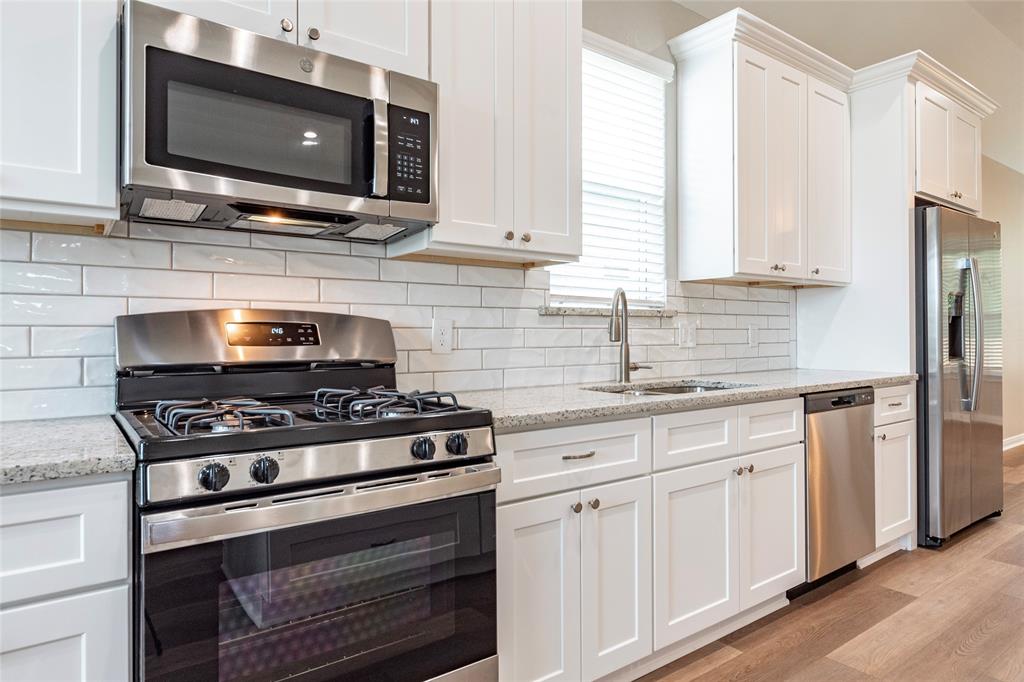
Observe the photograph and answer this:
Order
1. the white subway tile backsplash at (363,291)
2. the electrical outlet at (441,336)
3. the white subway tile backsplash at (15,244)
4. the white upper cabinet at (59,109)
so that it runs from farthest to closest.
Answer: the electrical outlet at (441,336) → the white subway tile backsplash at (363,291) → the white subway tile backsplash at (15,244) → the white upper cabinet at (59,109)

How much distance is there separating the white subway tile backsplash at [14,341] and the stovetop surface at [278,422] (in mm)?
278

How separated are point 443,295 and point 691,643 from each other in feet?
4.87

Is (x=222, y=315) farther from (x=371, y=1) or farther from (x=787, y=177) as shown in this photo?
(x=787, y=177)

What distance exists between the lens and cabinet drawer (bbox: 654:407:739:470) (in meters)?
2.06

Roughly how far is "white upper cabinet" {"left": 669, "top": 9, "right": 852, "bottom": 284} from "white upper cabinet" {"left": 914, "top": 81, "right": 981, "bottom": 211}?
486mm

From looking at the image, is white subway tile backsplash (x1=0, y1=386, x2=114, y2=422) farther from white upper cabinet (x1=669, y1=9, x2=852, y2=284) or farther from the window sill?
white upper cabinet (x1=669, y1=9, x2=852, y2=284)

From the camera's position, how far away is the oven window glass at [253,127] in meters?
1.45

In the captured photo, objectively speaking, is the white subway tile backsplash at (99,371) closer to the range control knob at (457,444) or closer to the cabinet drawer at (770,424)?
the range control knob at (457,444)

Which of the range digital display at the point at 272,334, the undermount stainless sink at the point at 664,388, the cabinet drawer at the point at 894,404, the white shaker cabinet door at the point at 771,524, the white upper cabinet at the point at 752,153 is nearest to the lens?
the range digital display at the point at 272,334

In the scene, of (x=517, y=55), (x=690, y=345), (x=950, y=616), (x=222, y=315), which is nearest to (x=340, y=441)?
(x=222, y=315)

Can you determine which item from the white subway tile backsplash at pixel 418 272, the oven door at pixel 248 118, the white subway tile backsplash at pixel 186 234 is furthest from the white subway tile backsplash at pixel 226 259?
the white subway tile backsplash at pixel 418 272

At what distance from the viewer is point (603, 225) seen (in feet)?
9.48

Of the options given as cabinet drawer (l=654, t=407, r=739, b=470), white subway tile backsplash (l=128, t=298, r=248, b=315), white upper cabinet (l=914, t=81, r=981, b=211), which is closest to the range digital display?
white subway tile backsplash (l=128, t=298, r=248, b=315)

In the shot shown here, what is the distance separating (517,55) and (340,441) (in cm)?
141
